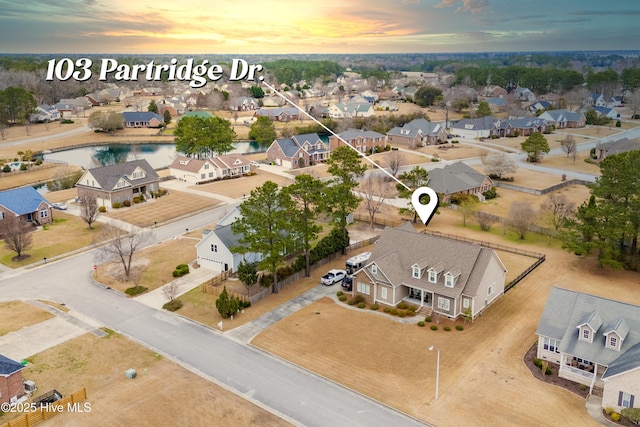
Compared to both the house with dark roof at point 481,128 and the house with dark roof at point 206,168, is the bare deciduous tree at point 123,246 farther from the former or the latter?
the house with dark roof at point 481,128

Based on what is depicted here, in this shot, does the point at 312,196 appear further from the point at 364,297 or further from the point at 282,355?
the point at 282,355

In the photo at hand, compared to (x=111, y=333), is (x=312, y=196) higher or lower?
higher

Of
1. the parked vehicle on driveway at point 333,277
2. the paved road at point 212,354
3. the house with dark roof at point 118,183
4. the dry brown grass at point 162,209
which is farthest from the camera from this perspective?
the house with dark roof at point 118,183

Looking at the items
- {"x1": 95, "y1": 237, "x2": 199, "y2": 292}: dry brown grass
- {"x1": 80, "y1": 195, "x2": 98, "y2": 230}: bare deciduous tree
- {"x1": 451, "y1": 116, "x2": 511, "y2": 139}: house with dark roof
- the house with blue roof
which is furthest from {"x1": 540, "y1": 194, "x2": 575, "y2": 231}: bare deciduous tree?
{"x1": 451, "y1": 116, "x2": 511, "y2": 139}: house with dark roof

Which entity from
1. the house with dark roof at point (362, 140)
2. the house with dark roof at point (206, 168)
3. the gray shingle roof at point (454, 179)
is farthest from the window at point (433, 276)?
the house with dark roof at point (362, 140)

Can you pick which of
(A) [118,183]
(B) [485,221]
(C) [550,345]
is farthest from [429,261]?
(A) [118,183]

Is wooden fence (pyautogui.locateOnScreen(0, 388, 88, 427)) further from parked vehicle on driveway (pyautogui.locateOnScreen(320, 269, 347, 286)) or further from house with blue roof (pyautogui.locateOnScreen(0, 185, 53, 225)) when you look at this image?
house with blue roof (pyautogui.locateOnScreen(0, 185, 53, 225))

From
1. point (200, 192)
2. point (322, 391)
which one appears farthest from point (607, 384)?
point (200, 192)
